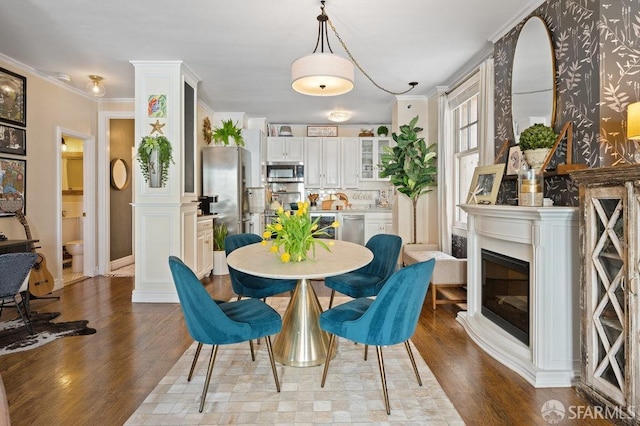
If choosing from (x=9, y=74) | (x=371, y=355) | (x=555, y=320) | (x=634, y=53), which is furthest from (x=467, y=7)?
(x=9, y=74)

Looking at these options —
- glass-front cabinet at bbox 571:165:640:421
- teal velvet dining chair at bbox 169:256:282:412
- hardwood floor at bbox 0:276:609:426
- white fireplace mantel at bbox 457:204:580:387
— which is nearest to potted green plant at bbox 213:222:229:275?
hardwood floor at bbox 0:276:609:426

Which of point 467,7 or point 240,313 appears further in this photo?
point 467,7

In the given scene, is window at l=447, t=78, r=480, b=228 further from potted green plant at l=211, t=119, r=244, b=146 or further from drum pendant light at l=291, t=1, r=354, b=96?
potted green plant at l=211, t=119, r=244, b=146

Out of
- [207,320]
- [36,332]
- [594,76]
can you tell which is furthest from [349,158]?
[207,320]

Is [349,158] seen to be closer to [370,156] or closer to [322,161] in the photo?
[370,156]

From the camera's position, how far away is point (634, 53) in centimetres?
223

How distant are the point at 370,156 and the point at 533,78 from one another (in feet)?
14.4

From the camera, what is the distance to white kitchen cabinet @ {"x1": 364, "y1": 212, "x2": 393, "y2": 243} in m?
7.00

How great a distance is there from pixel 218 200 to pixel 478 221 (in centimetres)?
396

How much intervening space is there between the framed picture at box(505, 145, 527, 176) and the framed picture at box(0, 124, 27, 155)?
194 inches

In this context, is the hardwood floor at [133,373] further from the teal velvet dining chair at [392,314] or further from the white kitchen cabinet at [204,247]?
the white kitchen cabinet at [204,247]

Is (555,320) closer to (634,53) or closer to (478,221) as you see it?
(478,221)

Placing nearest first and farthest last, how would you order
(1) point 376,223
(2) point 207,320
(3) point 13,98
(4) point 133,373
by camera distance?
1. (2) point 207,320
2. (4) point 133,373
3. (3) point 13,98
4. (1) point 376,223

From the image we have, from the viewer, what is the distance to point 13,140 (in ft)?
13.6
